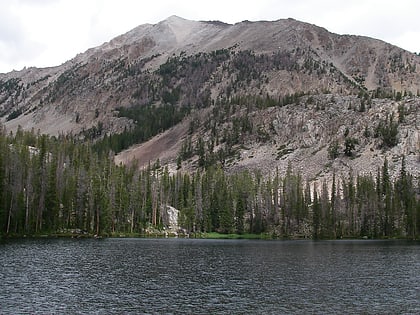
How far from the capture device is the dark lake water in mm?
37688

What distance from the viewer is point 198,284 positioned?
160 ft

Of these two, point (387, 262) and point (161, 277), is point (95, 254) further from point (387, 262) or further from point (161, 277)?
point (387, 262)

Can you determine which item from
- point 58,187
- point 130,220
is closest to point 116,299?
point 58,187

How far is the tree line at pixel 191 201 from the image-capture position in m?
121

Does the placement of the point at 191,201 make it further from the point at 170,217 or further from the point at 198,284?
the point at 198,284

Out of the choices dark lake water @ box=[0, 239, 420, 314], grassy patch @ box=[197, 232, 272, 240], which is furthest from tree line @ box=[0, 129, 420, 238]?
dark lake water @ box=[0, 239, 420, 314]

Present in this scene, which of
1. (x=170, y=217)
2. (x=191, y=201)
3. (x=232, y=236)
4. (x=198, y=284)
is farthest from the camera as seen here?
(x=191, y=201)

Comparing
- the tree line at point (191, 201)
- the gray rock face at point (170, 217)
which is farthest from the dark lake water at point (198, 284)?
the gray rock face at point (170, 217)

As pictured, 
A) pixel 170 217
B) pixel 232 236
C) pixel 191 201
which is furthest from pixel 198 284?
pixel 191 201

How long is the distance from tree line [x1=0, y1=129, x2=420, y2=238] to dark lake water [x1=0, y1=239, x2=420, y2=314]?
152 feet

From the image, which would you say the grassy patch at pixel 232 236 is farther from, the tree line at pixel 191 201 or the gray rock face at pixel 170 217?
the gray rock face at pixel 170 217

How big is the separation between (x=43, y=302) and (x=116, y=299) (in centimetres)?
598

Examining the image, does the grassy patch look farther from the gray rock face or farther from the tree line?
the gray rock face

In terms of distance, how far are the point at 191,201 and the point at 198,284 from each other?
115 m
